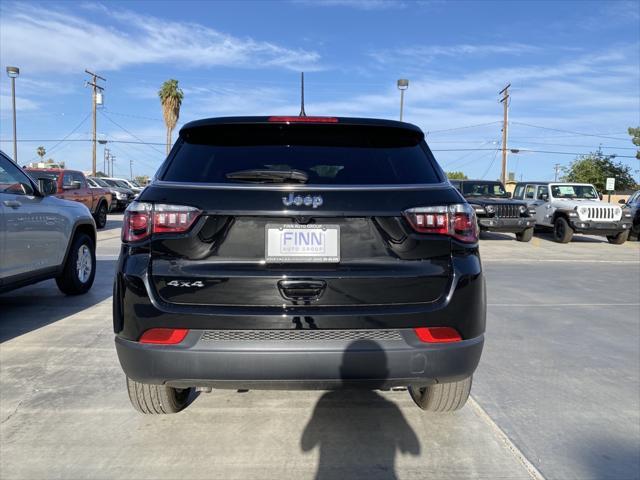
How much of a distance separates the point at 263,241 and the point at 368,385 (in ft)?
2.74

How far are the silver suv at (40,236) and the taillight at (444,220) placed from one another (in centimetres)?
410

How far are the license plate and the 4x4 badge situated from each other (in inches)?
4.0

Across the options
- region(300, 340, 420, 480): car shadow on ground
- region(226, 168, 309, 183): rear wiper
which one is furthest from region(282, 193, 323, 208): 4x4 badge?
region(300, 340, 420, 480): car shadow on ground

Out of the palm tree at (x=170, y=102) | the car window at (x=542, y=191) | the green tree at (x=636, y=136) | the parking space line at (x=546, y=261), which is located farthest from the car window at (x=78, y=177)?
the green tree at (x=636, y=136)

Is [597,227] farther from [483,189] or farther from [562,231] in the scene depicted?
[483,189]

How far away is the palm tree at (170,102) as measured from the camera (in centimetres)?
4000

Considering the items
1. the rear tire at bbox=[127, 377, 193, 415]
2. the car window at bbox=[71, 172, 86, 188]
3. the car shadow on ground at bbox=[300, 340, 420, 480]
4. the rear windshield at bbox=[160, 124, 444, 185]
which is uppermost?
the car window at bbox=[71, 172, 86, 188]

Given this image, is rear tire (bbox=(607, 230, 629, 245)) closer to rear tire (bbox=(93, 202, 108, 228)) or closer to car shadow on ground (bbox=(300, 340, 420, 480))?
car shadow on ground (bbox=(300, 340, 420, 480))

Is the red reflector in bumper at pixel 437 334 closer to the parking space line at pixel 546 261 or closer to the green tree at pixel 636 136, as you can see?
the parking space line at pixel 546 261

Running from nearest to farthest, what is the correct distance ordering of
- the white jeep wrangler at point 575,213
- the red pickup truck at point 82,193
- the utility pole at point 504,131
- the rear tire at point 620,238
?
the white jeep wrangler at point 575,213
the red pickup truck at point 82,193
the rear tire at point 620,238
the utility pole at point 504,131

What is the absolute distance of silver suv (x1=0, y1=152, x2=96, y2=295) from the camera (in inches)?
195

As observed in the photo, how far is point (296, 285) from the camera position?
7.77 feet

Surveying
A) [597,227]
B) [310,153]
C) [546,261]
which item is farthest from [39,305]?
[597,227]

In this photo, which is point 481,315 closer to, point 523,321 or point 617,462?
point 617,462
